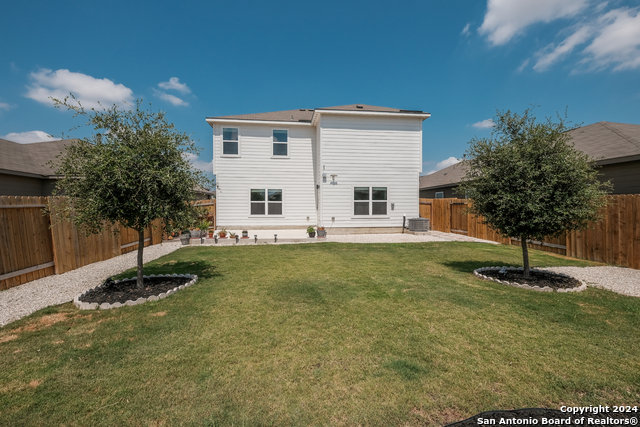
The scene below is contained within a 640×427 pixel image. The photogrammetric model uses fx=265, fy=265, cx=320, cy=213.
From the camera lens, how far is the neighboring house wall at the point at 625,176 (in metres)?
8.93

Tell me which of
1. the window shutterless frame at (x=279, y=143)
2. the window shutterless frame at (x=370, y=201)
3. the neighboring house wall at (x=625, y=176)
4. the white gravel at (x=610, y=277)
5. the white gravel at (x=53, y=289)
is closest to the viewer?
the white gravel at (x=53, y=289)

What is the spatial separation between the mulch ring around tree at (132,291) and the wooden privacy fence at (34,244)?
1.19 metres

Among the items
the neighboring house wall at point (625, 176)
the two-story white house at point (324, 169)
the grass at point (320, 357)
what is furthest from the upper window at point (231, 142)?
the neighboring house wall at point (625, 176)

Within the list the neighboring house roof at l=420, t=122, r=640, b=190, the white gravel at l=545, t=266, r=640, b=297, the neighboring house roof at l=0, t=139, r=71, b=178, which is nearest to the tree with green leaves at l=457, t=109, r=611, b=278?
the white gravel at l=545, t=266, r=640, b=297

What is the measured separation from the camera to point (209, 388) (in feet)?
7.83

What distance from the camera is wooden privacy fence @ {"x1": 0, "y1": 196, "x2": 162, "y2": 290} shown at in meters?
5.43

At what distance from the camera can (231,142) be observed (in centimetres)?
1448

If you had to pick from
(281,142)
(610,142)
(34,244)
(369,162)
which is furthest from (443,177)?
(34,244)

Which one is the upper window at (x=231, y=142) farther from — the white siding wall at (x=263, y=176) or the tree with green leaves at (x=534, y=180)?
the tree with green leaves at (x=534, y=180)

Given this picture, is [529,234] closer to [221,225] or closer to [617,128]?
[617,128]

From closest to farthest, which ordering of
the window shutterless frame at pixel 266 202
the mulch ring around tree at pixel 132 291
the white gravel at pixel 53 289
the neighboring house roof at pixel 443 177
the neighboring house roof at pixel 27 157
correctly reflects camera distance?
the white gravel at pixel 53 289 < the mulch ring around tree at pixel 132 291 < the neighboring house roof at pixel 27 157 < the window shutterless frame at pixel 266 202 < the neighboring house roof at pixel 443 177

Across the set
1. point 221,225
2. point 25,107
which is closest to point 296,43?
point 221,225

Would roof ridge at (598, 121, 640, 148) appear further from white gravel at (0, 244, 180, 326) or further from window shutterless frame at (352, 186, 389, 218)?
white gravel at (0, 244, 180, 326)

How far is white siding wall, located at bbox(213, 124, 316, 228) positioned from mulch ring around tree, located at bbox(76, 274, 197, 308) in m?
8.73
